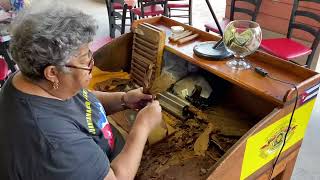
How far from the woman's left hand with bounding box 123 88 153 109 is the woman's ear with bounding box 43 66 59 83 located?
494mm

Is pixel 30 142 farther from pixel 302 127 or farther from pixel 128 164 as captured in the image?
pixel 302 127

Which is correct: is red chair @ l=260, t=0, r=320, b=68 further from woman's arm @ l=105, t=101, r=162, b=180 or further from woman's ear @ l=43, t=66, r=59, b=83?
woman's ear @ l=43, t=66, r=59, b=83

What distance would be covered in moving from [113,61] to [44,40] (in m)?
0.97

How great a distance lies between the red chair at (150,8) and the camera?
3.58 m

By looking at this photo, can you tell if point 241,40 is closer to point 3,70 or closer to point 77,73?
point 77,73

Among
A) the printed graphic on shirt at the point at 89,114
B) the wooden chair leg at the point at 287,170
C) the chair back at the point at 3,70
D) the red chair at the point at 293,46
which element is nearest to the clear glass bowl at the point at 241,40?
the wooden chair leg at the point at 287,170

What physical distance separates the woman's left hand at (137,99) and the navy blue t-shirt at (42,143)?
45 cm

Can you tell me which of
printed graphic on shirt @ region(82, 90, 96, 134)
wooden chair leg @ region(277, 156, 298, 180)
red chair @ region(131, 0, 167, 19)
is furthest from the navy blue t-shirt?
red chair @ region(131, 0, 167, 19)

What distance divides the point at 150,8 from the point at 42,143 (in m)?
3.29

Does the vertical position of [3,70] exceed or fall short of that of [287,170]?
it exceeds it

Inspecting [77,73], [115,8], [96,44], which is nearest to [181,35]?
[77,73]

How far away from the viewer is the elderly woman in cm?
76

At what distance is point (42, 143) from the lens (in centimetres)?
75

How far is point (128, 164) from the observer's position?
0.95 metres
